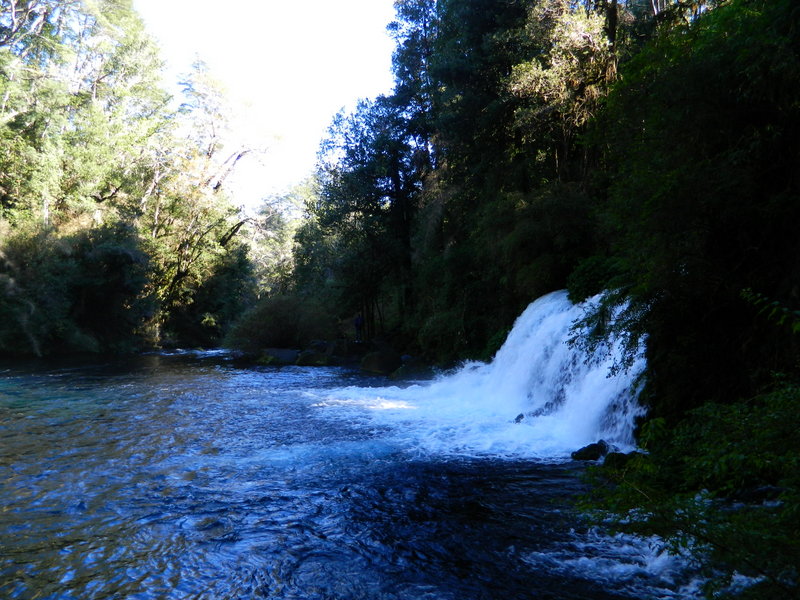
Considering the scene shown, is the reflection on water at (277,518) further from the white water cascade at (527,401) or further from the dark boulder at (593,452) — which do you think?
the white water cascade at (527,401)

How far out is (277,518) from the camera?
599 cm

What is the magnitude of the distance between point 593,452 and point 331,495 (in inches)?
147

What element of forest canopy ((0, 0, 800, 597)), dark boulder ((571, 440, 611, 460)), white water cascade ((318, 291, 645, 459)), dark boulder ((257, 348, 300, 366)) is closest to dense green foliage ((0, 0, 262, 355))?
forest canopy ((0, 0, 800, 597))

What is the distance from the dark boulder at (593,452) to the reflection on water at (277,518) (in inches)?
11.4

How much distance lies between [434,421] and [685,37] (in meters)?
7.64

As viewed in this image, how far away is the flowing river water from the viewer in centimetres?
464

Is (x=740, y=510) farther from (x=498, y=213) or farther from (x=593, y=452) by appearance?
(x=498, y=213)

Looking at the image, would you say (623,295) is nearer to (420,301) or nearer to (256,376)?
(256,376)

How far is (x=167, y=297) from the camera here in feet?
109

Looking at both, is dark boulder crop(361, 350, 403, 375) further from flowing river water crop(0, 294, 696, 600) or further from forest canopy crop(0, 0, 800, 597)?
flowing river water crop(0, 294, 696, 600)

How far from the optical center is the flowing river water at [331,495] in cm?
464

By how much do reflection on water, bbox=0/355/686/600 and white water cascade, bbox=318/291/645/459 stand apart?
0.81 meters

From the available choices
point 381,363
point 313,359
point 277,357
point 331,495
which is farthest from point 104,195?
point 331,495

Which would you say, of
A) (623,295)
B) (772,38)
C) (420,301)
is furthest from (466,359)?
(772,38)
